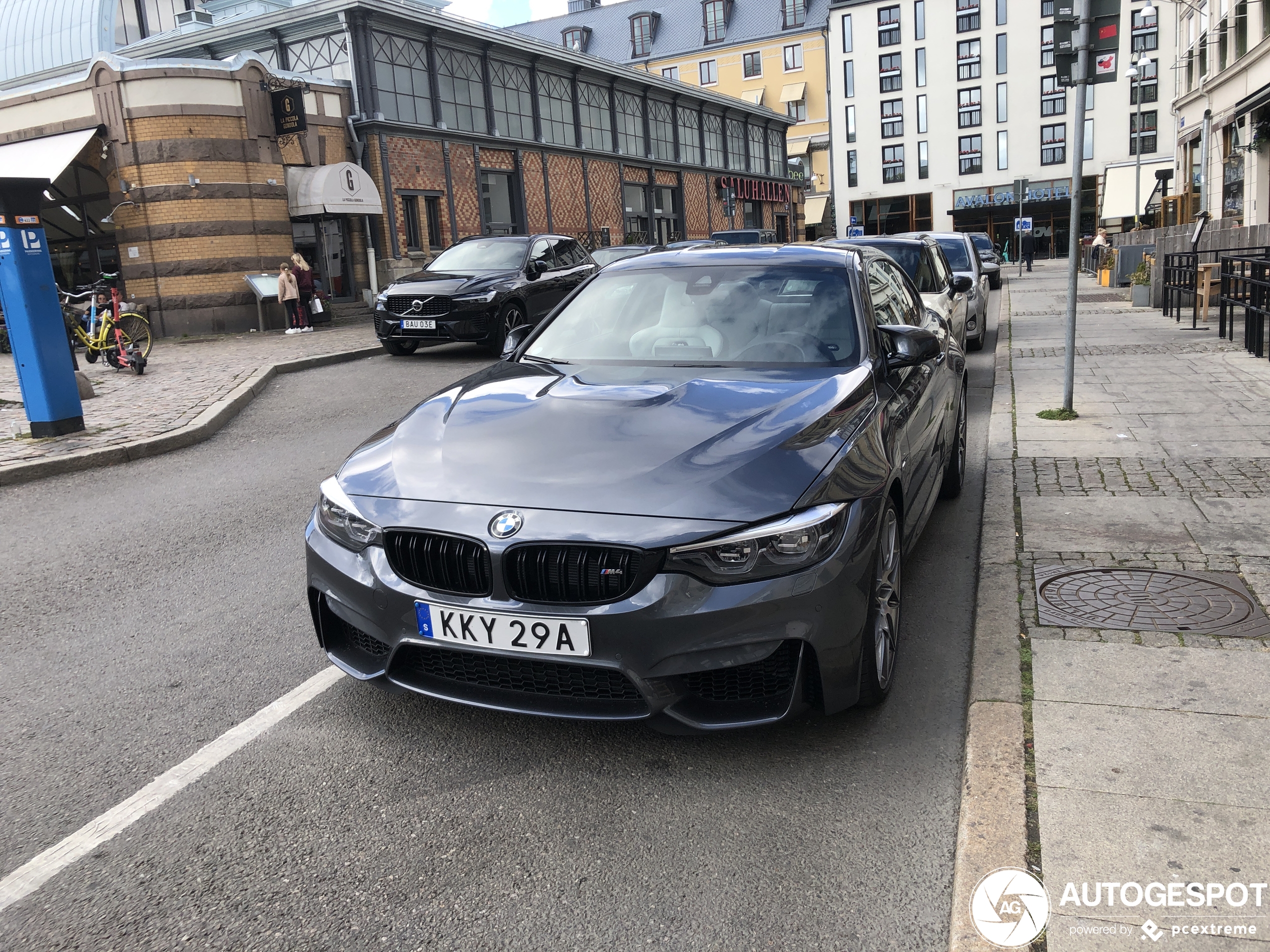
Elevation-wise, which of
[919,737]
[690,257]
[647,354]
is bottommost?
[919,737]

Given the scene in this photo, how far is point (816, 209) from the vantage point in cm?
7306

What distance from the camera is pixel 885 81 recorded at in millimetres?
72188

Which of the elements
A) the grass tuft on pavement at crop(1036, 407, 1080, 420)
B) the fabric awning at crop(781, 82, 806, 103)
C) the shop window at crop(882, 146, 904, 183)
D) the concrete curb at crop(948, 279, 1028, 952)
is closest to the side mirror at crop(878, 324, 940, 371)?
the concrete curb at crop(948, 279, 1028, 952)

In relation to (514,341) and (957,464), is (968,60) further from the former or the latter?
(514,341)

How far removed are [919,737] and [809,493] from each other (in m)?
0.90

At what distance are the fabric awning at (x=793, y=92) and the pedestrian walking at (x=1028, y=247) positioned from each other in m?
17.6

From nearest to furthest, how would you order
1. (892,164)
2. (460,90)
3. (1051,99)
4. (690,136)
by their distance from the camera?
(460,90) < (690,136) < (1051,99) < (892,164)

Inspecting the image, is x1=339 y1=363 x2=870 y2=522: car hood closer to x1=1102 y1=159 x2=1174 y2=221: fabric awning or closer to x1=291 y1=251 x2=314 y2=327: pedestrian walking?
x1=291 y1=251 x2=314 y2=327: pedestrian walking

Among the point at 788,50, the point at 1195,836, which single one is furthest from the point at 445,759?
the point at 788,50

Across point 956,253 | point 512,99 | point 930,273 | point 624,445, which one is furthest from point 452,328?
point 512,99

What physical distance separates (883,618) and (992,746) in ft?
1.75

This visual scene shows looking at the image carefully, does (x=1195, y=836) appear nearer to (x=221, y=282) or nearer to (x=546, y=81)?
(x=221, y=282)

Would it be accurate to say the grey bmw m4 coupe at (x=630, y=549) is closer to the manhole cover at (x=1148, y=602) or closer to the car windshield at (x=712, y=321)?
the car windshield at (x=712, y=321)

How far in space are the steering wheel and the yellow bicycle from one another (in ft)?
41.0
